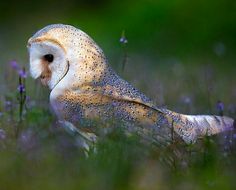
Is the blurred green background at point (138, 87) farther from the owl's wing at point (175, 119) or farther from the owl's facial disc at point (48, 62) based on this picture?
the owl's facial disc at point (48, 62)

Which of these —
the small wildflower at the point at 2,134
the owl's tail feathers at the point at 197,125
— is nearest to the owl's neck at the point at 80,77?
the small wildflower at the point at 2,134

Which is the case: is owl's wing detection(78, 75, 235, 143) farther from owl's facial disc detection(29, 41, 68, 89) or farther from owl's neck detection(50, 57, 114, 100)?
owl's facial disc detection(29, 41, 68, 89)

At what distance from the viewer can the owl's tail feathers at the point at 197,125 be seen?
606 cm

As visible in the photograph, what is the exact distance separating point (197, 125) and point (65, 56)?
0.97 metres

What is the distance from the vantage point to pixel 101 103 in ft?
19.6

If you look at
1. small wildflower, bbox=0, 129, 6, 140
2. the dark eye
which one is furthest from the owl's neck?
small wildflower, bbox=0, 129, 6, 140

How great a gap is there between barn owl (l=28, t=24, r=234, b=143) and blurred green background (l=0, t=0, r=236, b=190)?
0.53 ft

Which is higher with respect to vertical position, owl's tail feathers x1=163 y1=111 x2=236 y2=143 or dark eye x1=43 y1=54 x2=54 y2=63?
dark eye x1=43 y1=54 x2=54 y2=63

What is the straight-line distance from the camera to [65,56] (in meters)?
6.07

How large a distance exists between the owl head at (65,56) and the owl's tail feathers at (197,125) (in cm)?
60

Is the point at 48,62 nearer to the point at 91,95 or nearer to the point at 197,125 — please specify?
the point at 91,95

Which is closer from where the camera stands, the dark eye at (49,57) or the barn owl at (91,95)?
the barn owl at (91,95)

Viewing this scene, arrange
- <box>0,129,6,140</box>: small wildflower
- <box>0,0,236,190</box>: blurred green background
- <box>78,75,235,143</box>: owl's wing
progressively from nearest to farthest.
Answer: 1. <box>0,0,236,190</box>: blurred green background
2. <box>0,129,6,140</box>: small wildflower
3. <box>78,75,235,143</box>: owl's wing

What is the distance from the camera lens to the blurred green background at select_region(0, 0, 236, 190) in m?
4.98
